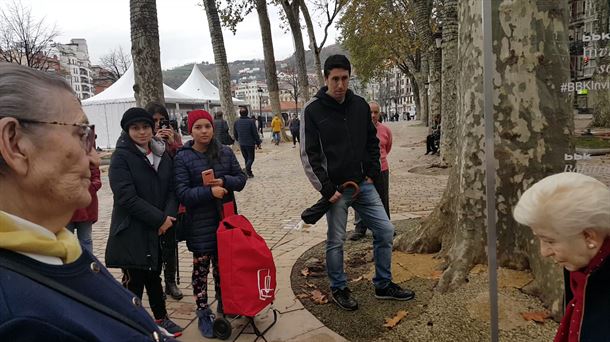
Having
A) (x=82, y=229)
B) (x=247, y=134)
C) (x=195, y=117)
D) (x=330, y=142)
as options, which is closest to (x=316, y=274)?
(x=330, y=142)

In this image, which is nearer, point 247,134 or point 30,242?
point 30,242

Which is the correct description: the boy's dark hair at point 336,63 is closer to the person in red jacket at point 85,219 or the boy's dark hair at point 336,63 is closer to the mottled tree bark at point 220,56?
the person in red jacket at point 85,219

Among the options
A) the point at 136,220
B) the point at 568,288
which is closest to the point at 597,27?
the point at 568,288

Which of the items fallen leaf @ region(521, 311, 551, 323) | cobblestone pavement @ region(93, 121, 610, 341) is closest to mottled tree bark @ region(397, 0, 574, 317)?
fallen leaf @ region(521, 311, 551, 323)

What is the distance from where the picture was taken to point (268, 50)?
69.3 feet

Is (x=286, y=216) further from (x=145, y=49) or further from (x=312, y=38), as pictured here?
(x=312, y=38)

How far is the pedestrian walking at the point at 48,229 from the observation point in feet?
2.83

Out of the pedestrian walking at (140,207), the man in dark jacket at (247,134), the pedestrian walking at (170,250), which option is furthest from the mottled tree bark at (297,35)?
the pedestrian walking at (140,207)

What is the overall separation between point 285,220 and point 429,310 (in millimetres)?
3845

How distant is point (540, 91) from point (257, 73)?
6718 inches

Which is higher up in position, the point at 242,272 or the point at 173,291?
the point at 242,272

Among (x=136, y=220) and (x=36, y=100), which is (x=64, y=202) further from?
(x=136, y=220)

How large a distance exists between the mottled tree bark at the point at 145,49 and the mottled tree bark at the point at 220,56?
9.93 m

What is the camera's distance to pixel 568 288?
176 centimetres
